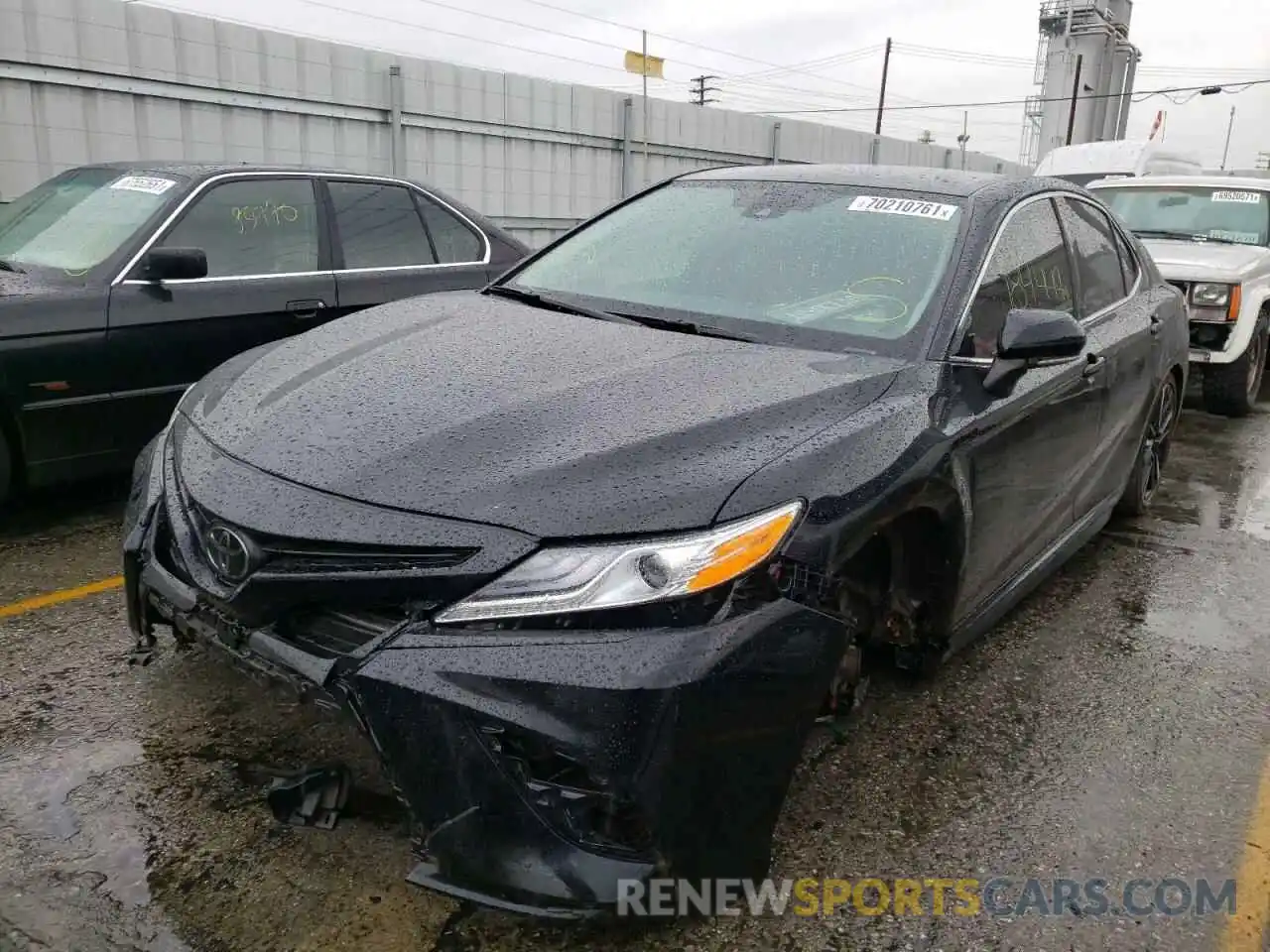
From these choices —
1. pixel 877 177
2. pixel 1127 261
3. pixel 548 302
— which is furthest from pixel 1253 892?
pixel 1127 261

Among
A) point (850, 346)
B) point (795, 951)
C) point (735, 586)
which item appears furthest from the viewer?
point (850, 346)

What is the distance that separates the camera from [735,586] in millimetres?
1945

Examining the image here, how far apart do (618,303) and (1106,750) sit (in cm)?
196

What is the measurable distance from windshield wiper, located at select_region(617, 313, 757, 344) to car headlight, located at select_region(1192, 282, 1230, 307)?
5.94 meters

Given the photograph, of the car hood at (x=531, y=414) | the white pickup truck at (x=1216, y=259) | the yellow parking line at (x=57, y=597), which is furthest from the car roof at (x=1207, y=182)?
the yellow parking line at (x=57, y=597)

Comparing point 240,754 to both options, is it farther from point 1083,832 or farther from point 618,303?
point 1083,832

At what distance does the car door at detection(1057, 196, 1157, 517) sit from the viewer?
12.5 ft

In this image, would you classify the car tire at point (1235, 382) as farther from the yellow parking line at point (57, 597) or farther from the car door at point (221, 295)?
the yellow parking line at point (57, 597)

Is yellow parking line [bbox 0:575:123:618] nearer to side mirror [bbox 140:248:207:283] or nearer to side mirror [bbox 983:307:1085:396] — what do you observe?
side mirror [bbox 140:248:207:283]

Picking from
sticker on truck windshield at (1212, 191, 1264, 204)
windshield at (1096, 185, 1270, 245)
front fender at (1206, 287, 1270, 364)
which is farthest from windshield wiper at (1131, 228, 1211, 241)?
front fender at (1206, 287, 1270, 364)

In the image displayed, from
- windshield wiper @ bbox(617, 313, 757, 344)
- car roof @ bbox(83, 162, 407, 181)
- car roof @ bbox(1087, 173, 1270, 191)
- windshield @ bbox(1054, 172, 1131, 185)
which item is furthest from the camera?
windshield @ bbox(1054, 172, 1131, 185)

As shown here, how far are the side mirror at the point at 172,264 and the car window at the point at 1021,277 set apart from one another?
3.25 m

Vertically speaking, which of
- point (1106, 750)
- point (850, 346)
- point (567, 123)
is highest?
point (567, 123)

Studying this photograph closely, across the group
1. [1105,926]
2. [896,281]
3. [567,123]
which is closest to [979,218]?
[896,281]
